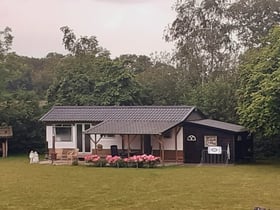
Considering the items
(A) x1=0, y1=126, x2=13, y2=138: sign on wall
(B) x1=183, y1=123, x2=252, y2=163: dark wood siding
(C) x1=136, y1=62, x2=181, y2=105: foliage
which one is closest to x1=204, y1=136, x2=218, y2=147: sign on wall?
(B) x1=183, y1=123, x2=252, y2=163: dark wood siding

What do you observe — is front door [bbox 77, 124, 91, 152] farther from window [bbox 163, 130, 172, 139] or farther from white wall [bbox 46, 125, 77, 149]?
window [bbox 163, 130, 172, 139]

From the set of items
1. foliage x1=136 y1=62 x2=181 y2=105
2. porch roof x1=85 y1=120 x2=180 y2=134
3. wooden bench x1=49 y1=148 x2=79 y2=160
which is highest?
foliage x1=136 y1=62 x2=181 y2=105

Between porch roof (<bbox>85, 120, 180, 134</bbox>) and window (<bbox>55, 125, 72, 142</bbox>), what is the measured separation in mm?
2670

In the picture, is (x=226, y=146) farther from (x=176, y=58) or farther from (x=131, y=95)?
(x=176, y=58)

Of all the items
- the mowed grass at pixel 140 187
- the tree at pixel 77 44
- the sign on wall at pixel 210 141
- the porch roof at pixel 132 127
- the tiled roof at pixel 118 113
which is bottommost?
the mowed grass at pixel 140 187

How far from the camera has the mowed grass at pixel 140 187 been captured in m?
15.4

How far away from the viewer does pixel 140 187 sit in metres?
18.8

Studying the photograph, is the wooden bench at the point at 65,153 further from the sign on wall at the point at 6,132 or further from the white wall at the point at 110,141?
the sign on wall at the point at 6,132

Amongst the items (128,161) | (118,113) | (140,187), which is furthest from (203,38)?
(140,187)

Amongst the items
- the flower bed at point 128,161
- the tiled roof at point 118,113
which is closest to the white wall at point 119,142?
the tiled roof at point 118,113

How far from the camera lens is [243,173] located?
899 inches

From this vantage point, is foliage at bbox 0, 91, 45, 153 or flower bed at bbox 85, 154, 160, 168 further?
foliage at bbox 0, 91, 45, 153

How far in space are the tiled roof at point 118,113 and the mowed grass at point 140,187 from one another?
4.12 m

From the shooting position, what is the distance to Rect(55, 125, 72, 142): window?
31531 millimetres
